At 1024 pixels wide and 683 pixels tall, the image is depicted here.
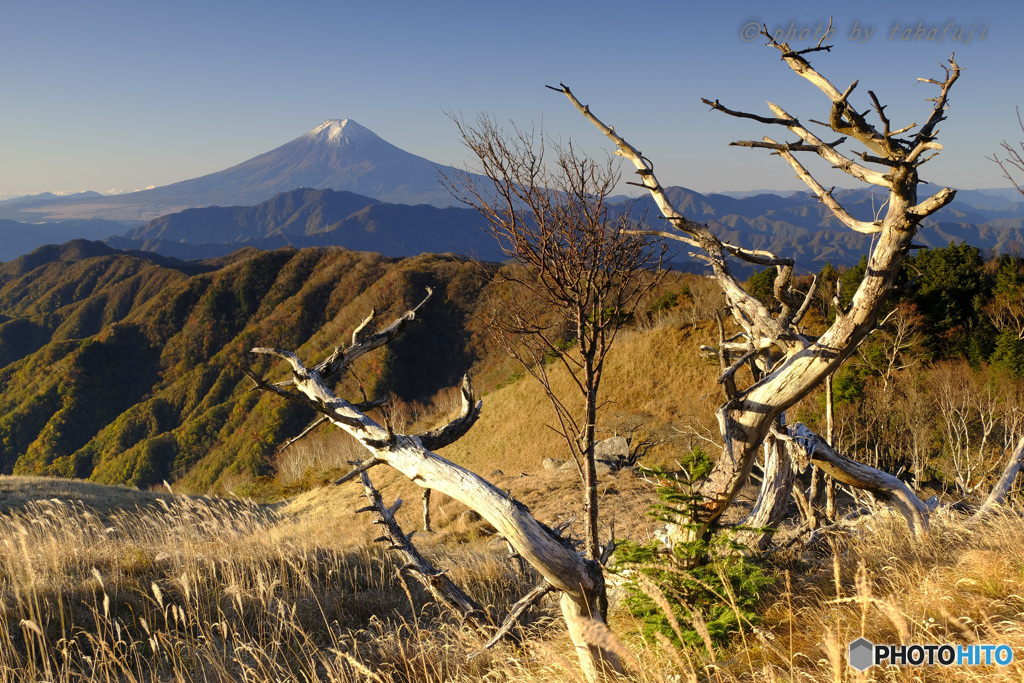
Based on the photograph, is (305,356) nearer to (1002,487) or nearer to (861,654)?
(1002,487)

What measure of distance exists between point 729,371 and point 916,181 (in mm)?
1265

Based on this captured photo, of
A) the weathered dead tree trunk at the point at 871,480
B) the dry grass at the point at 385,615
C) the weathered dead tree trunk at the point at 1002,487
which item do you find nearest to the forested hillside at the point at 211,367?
the dry grass at the point at 385,615

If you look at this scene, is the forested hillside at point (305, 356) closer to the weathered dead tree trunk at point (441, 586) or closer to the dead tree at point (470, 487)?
the weathered dead tree trunk at point (441, 586)

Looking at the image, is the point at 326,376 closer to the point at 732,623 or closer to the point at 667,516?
the point at 667,516

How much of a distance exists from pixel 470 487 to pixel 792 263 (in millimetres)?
2457

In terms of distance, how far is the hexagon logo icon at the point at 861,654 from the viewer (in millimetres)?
2307

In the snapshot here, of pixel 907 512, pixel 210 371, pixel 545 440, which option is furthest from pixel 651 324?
pixel 210 371

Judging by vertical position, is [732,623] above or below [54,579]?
above

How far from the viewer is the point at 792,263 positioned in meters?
3.71

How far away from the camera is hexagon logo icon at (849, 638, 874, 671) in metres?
2.31

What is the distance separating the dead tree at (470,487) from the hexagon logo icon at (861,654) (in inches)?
47.8

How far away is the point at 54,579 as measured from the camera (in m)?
6.02

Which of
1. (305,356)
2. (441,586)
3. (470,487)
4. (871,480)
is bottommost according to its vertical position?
(305,356)

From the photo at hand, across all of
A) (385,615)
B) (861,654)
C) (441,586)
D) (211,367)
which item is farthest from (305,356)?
(861,654)
